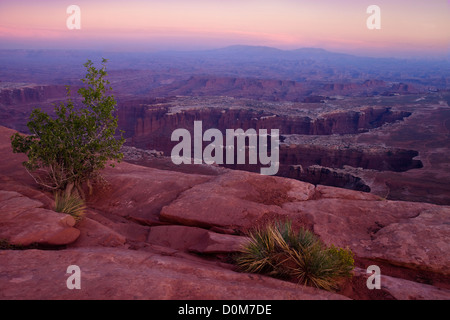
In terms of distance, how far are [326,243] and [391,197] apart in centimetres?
1851

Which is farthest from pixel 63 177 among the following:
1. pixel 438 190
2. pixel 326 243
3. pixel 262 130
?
pixel 262 130

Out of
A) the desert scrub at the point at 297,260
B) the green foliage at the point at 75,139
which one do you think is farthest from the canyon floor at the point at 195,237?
the green foliage at the point at 75,139

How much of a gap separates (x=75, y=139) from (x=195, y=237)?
4.65 metres

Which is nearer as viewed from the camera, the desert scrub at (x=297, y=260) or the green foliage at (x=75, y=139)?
the desert scrub at (x=297, y=260)

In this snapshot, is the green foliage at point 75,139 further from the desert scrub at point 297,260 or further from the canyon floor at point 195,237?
the desert scrub at point 297,260

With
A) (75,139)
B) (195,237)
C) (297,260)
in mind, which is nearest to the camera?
(297,260)

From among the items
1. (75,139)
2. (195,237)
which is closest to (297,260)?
(195,237)

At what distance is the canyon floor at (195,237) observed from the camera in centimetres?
390

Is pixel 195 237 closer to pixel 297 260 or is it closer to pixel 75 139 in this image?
pixel 297 260

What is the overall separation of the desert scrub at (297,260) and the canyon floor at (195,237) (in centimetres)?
23

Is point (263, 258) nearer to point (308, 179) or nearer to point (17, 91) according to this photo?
point (308, 179)

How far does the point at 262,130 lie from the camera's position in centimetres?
5534

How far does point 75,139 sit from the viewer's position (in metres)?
8.65

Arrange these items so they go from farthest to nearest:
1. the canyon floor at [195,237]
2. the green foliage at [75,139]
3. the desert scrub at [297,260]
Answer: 1. the green foliage at [75,139]
2. the desert scrub at [297,260]
3. the canyon floor at [195,237]
